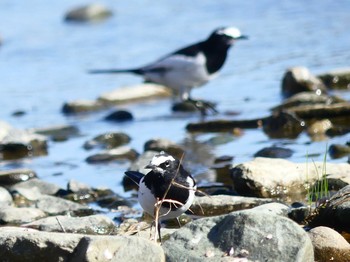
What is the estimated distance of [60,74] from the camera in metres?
12.8

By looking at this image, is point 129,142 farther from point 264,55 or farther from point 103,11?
point 103,11

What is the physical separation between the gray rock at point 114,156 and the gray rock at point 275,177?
1.72 m

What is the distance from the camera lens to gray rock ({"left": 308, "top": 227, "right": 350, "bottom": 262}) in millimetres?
5059

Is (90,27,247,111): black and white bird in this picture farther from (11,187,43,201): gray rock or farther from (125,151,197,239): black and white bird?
(125,151,197,239): black and white bird

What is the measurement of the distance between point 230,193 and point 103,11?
9989mm

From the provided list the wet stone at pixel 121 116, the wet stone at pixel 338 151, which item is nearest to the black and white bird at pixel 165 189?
the wet stone at pixel 338 151

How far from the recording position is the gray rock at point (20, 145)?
9000mm

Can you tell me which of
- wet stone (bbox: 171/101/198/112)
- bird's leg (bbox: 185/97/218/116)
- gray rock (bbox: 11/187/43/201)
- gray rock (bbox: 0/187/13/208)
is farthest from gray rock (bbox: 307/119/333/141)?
gray rock (bbox: 0/187/13/208)

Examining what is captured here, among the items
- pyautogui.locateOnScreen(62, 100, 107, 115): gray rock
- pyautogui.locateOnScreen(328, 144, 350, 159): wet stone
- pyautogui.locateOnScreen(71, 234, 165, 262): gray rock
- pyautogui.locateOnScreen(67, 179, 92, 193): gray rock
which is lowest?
pyautogui.locateOnScreen(62, 100, 107, 115): gray rock

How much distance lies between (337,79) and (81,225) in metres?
5.07

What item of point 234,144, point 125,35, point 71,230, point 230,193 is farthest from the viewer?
point 125,35

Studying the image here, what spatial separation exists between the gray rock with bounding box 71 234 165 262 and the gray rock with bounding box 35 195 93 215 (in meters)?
2.25

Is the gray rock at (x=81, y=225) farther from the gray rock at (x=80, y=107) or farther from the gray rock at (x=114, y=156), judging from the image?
the gray rock at (x=80, y=107)

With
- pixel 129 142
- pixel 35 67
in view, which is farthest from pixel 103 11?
pixel 129 142
